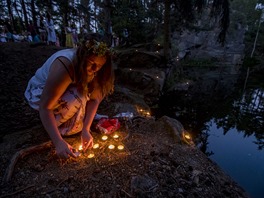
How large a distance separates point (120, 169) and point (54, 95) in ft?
3.93

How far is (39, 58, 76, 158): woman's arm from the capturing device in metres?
2.08

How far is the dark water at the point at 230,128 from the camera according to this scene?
4551mm

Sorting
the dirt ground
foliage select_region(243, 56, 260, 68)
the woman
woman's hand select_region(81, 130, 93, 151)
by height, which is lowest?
foliage select_region(243, 56, 260, 68)

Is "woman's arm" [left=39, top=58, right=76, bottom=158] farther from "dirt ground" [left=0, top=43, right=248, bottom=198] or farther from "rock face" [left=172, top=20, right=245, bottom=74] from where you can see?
"rock face" [left=172, top=20, right=245, bottom=74]

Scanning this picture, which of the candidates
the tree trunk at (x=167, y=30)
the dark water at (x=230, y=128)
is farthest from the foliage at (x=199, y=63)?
the tree trunk at (x=167, y=30)

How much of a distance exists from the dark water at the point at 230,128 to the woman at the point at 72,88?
3.35 meters

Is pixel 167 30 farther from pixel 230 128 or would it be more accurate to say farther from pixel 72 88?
pixel 72 88

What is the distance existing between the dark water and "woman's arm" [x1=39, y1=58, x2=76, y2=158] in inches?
145

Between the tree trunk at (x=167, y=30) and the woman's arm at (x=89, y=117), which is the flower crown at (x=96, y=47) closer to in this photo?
the woman's arm at (x=89, y=117)

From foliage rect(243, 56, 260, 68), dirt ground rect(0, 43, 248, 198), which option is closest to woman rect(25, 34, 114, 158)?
dirt ground rect(0, 43, 248, 198)

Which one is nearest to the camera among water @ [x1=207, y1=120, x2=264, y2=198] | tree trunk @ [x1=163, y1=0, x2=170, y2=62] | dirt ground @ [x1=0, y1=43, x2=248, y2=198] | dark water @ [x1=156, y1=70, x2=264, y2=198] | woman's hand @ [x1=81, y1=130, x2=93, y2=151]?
dirt ground @ [x1=0, y1=43, x2=248, y2=198]

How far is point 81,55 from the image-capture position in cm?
213

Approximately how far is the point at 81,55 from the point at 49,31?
441 inches

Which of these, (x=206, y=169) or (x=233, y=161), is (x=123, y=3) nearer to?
(x=233, y=161)
